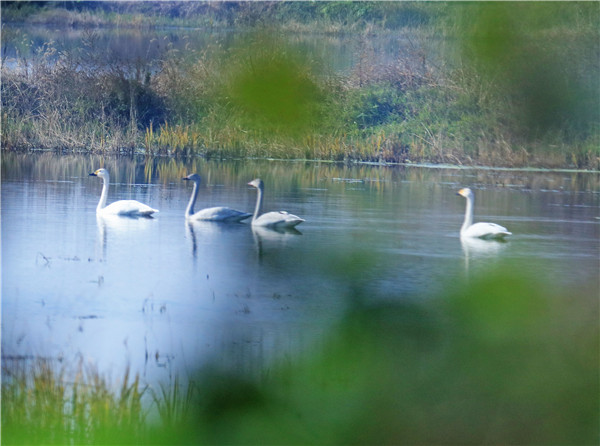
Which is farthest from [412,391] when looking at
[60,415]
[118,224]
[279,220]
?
[118,224]

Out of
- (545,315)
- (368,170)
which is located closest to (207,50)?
(545,315)

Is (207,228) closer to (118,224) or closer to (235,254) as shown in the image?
(118,224)

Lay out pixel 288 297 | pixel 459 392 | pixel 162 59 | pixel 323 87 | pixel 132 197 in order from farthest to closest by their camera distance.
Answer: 1. pixel 132 197
2. pixel 288 297
3. pixel 162 59
4. pixel 459 392
5. pixel 323 87

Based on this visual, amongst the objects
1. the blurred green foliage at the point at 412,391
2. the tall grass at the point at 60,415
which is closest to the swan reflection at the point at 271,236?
the tall grass at the point at 60,415

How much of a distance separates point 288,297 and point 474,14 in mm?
4535

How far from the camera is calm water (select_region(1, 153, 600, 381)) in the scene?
400 centimetres

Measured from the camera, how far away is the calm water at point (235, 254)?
13.1 feet

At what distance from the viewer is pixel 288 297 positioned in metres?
5.93

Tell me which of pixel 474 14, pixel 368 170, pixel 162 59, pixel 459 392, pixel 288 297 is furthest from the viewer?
pixel 368 170

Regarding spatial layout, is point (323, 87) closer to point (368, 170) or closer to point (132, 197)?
point (132, 197)

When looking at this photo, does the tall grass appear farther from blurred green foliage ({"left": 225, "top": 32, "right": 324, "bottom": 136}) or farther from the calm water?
blurred green foliage ({"left": 225, "top": 32, "right": 324, "bottom": 136})

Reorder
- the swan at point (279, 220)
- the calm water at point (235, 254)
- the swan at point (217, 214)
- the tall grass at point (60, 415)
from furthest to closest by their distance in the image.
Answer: the swan at point (217, 214) → the swan at point (279, 220) → the calm water at point (235, 254) → the tall grass at point (60, 415)

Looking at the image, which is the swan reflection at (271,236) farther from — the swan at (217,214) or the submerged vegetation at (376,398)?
the submerged vegetation at (376,398)

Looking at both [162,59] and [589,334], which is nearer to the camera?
[589,334]
